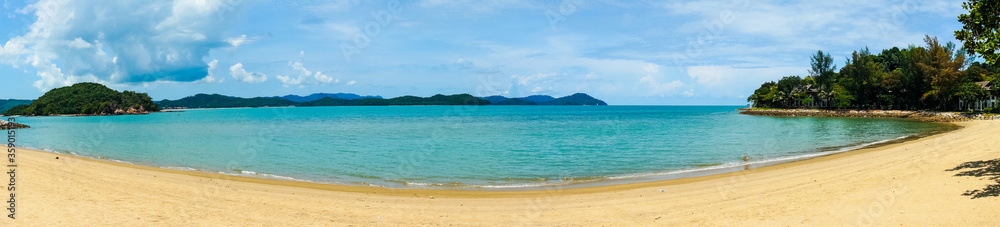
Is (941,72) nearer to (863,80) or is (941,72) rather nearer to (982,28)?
(863,80)

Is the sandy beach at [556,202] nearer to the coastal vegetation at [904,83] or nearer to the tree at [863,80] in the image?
the coastal vegetation at [904,83]

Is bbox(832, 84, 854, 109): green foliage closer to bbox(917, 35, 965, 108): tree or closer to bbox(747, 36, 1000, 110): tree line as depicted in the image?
bbox(747, 36, 1000, 110): tree line

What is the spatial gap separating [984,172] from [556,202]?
416 inches

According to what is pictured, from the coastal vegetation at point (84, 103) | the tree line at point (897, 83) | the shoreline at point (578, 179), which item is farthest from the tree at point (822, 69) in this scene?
the coastal vegetation at point (84, 103)

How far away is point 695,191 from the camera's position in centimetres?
1288

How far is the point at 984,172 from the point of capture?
1152cm

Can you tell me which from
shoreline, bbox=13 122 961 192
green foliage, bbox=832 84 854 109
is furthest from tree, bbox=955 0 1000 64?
green foliage, bbox=832 84 854 109

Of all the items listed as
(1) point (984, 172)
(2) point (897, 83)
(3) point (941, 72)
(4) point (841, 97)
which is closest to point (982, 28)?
(1) point (984, 172)

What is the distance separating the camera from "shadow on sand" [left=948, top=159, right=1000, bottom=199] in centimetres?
931

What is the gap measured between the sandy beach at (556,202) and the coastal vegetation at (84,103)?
159539 millimetres

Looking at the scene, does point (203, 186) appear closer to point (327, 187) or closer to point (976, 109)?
A: point (327, 187)

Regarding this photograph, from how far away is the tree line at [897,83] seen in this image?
60625 mm

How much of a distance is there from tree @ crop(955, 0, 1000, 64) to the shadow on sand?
273 cm

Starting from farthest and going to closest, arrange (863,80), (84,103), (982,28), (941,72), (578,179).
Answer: (84,103), (863,80), (941,72), (578,179), (982,28)
